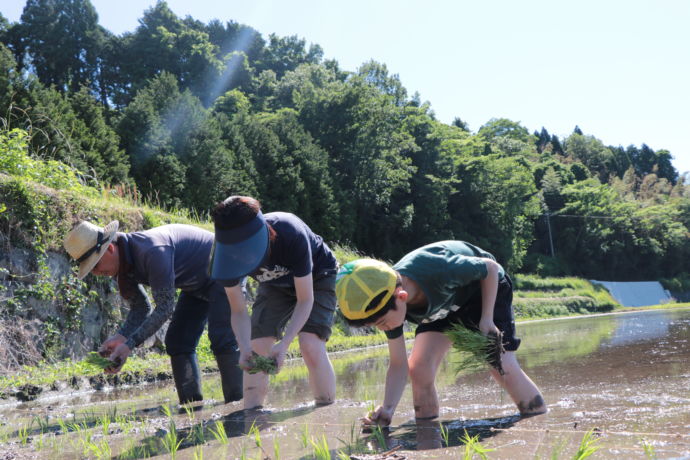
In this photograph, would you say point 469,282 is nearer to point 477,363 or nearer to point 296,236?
point 477,363

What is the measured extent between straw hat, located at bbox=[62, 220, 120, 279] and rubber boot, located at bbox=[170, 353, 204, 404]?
1.15 m

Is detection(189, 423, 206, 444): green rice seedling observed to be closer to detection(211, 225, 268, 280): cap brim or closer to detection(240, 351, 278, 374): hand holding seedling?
detection(240, 351, 278, 374): hand holding seedling

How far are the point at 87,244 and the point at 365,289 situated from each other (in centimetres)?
206

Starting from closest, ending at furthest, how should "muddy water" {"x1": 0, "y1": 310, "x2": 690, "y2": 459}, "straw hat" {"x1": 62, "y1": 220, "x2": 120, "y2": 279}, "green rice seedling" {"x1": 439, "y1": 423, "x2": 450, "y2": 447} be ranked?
1. "muddy water" {"x1": 0, "y1": 310, "x2": 690, "y2": 459}
2. "green rice seedling" {"x1": 439, "y1": 423, "x2": 450, "y2": 447}
3. "straw hat" {"x1": 62, "y1": 220, "x2": 120, "y2": 279}

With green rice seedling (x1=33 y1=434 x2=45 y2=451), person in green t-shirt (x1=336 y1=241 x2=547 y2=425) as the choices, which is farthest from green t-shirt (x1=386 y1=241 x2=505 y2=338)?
green rice seedling (x1=33 y1=434 x2=45 y2=451)

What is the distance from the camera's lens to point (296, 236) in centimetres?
382

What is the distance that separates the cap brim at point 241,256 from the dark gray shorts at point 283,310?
33.8 inches

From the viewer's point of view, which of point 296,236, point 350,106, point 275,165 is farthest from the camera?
point 350,106

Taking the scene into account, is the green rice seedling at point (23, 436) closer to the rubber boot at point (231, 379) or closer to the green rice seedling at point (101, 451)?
the green rice seedling at point (101, 451)

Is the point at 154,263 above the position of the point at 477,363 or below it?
above

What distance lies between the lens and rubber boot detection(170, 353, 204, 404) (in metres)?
4.98

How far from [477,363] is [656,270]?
215 ft

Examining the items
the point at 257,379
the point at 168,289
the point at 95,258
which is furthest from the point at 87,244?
the point at 257,379

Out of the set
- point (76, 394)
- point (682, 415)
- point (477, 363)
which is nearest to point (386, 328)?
point (477, 363)
